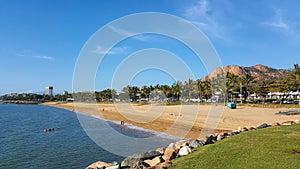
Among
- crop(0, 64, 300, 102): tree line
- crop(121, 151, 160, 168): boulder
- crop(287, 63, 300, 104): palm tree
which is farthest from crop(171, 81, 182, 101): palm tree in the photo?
crop(121, 151, 160, 168): boulder

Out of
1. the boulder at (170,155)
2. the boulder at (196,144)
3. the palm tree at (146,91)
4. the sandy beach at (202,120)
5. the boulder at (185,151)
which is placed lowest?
the sandy beach at (202,120)

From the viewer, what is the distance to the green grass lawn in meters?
7.56

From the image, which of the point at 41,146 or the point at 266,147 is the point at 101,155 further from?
the point at 266,147

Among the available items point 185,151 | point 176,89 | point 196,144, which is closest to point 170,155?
point 185,151

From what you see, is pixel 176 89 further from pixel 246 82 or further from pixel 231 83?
pixel 246 82

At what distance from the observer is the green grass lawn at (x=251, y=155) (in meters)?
7.56

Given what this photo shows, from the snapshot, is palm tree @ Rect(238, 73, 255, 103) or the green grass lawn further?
palm tree @ Rect(238, 73, 255, 103)

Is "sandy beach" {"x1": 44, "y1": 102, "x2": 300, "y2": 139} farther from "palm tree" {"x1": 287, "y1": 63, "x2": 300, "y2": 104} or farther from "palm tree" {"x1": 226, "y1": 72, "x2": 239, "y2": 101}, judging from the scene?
"palm tree" {"x1": 226, "y1": 72, "x2": 239, "y2": 101}

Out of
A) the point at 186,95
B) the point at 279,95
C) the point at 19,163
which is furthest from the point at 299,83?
the point at 19,163

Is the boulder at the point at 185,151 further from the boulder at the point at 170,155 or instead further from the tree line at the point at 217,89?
the tree line at the point at 217,89

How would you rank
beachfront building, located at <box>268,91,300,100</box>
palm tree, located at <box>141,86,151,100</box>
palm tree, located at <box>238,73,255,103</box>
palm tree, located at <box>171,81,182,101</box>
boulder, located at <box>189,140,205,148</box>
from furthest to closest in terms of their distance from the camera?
palm tree, located at <box>141,86,151,100</box>
palm tree, located at <box>171,81,182,101</box>
palm tree, located at <box>238,73,255,103</box>
beachfront building, located at <box>268,91,300,100</box>
boulder, located at <box>189,140,205,148</box>

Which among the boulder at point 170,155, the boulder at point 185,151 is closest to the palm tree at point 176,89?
the boulder at point 170,155

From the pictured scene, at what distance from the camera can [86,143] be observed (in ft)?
81.9

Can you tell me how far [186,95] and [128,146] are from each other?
8288 centimetres
